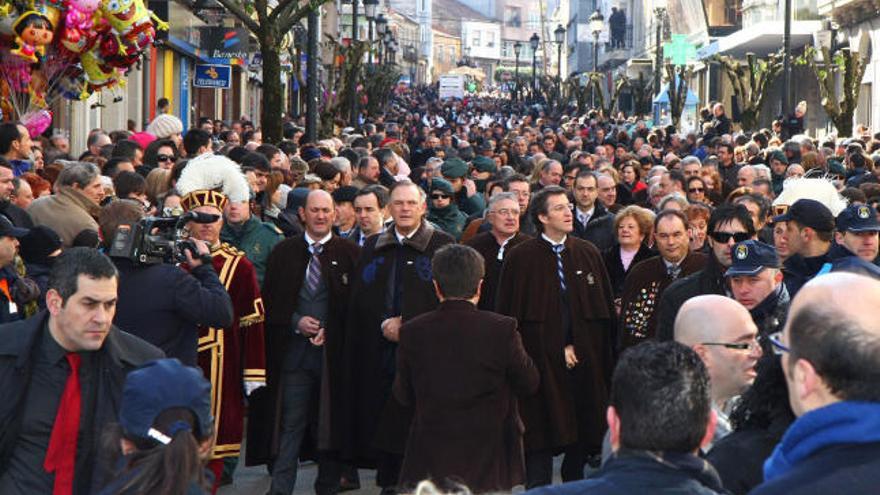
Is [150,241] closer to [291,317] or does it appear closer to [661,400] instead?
[291,317]

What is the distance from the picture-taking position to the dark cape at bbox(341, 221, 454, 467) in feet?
31.0

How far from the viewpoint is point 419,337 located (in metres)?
7.51

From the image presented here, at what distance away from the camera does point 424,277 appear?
30.8 feet

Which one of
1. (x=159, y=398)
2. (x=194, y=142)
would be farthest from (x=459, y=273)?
(x=194, y=142)

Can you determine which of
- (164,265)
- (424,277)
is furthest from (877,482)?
(424,277)

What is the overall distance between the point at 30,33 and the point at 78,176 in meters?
3.90

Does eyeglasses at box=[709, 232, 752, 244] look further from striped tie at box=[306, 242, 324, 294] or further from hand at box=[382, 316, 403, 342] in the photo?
striped tie at box=[306, 242, 324, 294]

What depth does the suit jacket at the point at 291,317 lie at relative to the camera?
9617 millimetres

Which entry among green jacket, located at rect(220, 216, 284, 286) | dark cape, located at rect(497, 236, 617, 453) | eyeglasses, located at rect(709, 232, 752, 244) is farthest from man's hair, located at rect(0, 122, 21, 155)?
eyeglasses, located at rect(709, 232, 752, 244)

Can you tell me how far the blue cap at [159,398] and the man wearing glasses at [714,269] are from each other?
11.1ft

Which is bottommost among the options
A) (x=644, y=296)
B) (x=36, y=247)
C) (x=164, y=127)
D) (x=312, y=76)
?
(x=644, y=296)

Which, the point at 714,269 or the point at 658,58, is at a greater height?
the point at 658,58

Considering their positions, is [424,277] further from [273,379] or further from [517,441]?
[517,441]

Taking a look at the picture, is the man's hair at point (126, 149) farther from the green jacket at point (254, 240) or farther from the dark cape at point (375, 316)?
the dark cape at point (375, 316)
